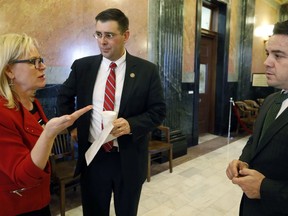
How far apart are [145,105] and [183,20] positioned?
3.24m

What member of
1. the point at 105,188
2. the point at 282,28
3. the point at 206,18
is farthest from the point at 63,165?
the point at 206,18

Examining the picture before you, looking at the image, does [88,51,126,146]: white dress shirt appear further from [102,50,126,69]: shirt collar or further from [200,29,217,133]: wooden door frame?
[200,29,217,133]: wooden door frame

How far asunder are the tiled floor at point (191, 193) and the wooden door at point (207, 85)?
1904 mm

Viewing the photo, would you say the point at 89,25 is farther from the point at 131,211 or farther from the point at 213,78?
the point at 213,78

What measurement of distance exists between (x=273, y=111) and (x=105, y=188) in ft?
3.66

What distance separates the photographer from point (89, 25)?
10.3 feet

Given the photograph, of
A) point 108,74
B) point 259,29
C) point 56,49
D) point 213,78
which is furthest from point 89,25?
point 259,29

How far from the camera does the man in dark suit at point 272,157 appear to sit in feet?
3.34

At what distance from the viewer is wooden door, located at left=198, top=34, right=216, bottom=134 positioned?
5.72 meters

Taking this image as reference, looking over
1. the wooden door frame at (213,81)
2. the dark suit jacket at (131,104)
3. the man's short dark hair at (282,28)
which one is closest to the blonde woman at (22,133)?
the dark suit jacket at (131,104)

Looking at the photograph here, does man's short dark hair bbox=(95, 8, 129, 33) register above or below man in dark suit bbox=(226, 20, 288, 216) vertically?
above

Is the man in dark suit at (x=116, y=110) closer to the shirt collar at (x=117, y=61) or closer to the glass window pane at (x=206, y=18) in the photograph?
the shirt collar at (x=117, y=61)

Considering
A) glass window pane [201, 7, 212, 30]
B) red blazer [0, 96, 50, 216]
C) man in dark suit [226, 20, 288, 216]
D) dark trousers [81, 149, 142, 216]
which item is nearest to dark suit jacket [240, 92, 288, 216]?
man in dark suit [226, 20, 288, 216]

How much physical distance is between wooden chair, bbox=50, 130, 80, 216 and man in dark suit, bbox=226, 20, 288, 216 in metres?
1.70
